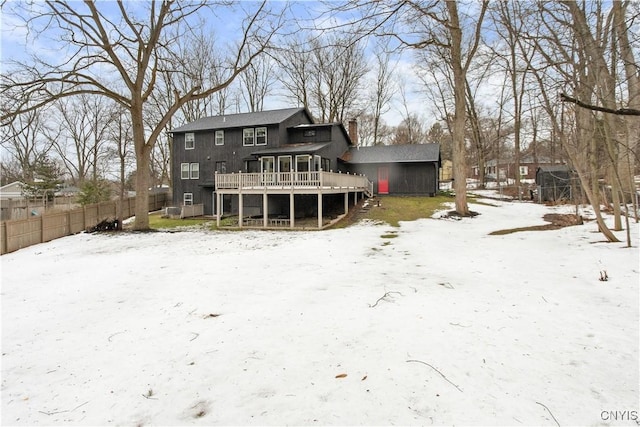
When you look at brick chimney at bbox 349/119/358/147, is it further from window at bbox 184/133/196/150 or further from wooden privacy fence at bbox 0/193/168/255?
wooden privacy fence at bbox 0/193/168/255

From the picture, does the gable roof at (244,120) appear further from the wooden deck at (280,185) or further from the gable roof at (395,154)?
the wooden deck at (280,185)

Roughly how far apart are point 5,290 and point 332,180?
12177 mm

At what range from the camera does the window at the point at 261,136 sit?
2173 centimetres

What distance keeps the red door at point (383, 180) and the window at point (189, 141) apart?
45.9 ft

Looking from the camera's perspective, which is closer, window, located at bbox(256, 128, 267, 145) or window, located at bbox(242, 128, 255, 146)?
window, located at bbox(256, 128, 267, 145)

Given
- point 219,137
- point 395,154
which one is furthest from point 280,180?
point 395,154

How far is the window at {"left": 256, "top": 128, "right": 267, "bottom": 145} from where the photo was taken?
856 inches

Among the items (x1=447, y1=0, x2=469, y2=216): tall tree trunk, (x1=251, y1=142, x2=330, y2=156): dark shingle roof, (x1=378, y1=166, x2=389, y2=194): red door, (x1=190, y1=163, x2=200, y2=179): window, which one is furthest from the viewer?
(x1=378, y1=166, x2=389, y2=194): red door

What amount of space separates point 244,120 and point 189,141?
14.7 ft

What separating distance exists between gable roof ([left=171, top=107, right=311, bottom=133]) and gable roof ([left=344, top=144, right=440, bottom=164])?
5100 mm

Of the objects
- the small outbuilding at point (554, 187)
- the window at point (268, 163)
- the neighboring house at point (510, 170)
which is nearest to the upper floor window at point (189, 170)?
the window at point (268, 163)

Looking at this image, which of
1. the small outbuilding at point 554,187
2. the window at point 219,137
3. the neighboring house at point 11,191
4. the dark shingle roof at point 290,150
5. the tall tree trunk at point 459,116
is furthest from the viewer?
the neighboring house at point 11,191

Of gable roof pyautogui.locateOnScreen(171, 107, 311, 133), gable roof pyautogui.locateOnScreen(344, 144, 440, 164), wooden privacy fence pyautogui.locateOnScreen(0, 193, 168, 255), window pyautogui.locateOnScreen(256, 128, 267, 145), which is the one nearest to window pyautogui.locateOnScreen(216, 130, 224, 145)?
gable roof pyautogui.locateOnScreen(171, 107, 311, 133)

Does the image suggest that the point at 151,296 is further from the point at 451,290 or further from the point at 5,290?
the point at 451,290
